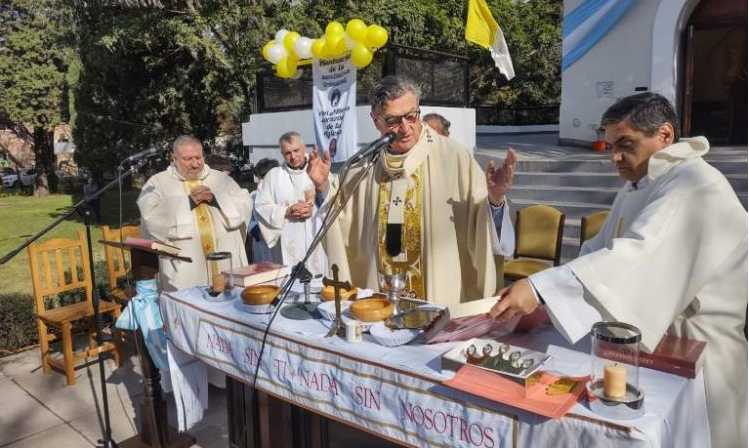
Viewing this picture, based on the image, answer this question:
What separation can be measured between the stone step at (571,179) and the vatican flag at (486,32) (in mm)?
1618

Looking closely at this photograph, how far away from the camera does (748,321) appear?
7.59 ft

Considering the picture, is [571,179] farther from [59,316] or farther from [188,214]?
[59,316]

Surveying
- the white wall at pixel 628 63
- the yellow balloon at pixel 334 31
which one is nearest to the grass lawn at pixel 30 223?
the yellow balloon at pixel 334 31

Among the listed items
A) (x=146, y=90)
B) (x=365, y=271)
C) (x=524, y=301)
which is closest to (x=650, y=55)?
(x=365, y=271)

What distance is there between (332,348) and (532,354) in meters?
0.78

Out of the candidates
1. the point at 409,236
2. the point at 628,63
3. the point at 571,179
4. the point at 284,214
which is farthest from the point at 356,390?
the point at 628,63

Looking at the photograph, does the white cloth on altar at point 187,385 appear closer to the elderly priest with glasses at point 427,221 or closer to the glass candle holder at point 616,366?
the elderly priest with glasses at point 427,221

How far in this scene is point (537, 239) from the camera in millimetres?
6270

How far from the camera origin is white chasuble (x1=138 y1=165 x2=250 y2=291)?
4977 millimetres

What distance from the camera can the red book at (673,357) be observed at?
1889mm

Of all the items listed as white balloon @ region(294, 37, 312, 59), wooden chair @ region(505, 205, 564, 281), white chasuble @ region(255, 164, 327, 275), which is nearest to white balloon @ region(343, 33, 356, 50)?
white balloon @ region(294, 37, 312, 59)

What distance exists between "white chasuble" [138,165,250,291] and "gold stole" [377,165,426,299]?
6.88 ft

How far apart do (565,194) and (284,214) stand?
15.6 ft

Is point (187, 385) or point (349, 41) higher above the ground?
point (349, 41)
